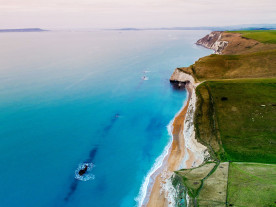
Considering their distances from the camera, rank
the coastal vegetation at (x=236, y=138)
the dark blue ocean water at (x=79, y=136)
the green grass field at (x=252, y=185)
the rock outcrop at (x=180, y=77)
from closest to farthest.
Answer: the green grass field at (x=252, y=185)
the coastal vegetation at (x=236, y=138)
the dark blue ocean water at (x=79, y=136)
the rock outcrop at (x=180, y=77)

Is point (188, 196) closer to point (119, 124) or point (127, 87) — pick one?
point (119, 124)

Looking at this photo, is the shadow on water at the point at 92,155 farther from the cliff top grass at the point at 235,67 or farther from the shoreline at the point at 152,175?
the cliff top grass at the point at 235,67

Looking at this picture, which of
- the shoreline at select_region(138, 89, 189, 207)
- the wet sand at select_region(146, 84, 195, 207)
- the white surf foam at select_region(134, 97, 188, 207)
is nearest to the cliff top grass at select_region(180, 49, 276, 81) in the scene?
the wet sand at select_region(146, 84, 195, 207)

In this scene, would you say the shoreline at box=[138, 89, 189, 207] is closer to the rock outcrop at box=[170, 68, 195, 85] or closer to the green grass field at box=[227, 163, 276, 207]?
the green grass field at box=[227, 163, 276, 207]

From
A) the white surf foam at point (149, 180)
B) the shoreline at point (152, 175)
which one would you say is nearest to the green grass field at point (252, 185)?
the shoreline at point (152, 175)

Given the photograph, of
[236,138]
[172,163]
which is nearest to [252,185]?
[236,138]

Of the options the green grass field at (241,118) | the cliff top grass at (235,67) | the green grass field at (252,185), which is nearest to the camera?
the green grass field at (252,185)

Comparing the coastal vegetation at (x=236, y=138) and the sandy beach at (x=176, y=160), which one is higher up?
the coastal vegetation at (x=236, y=138)

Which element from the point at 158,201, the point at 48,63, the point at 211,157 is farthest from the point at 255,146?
the point at 48,63

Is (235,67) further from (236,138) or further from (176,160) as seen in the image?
(176,160)
